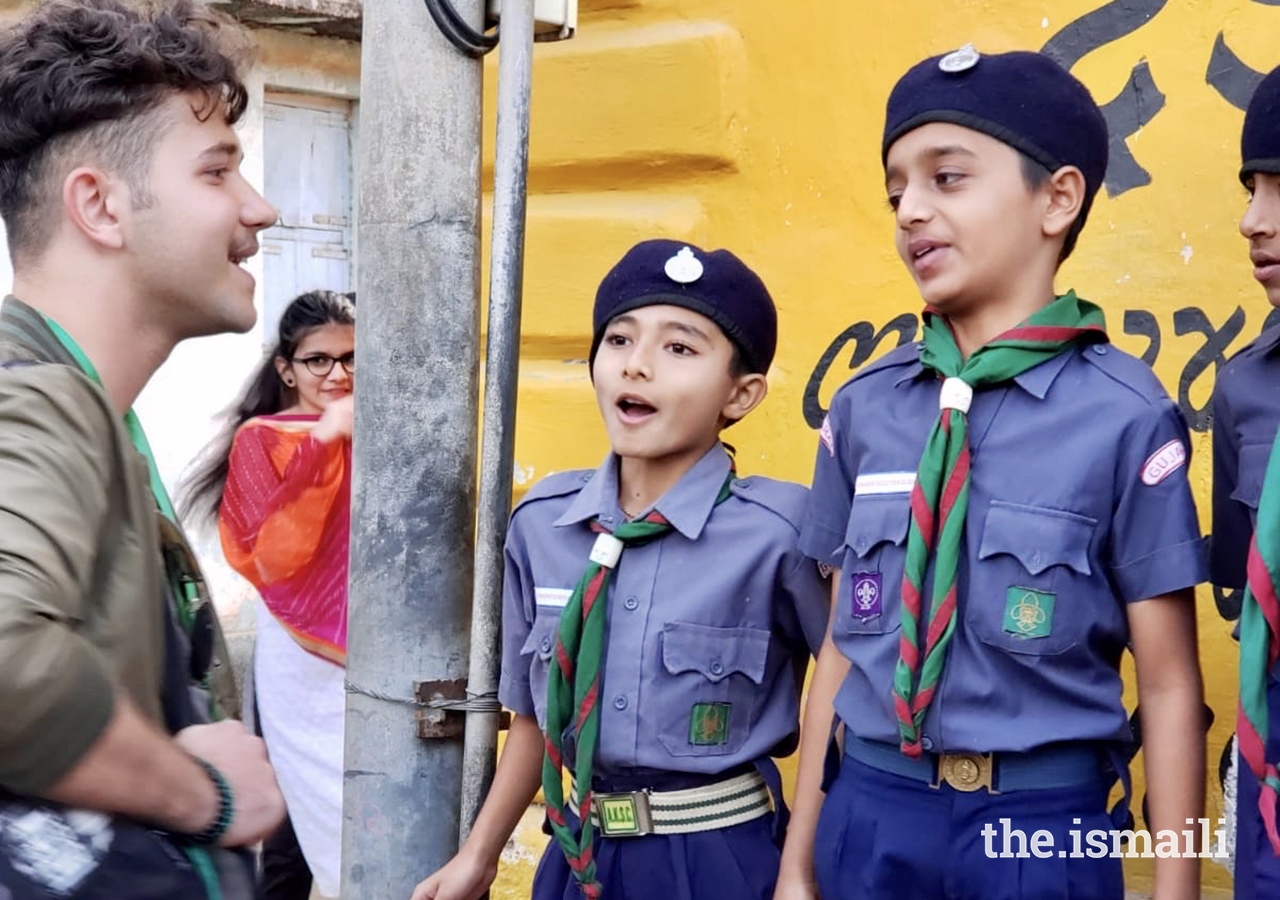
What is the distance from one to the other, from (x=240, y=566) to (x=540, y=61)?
5.04 feet

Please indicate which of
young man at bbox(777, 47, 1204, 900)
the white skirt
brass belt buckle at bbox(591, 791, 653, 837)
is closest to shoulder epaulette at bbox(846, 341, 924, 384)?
young man at bbox(777, 47, 1204, 900)

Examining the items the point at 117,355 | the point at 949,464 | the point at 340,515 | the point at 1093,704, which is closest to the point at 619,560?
the point at 949,464

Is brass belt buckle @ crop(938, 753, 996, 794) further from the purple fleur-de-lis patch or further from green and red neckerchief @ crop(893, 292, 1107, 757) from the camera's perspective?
the purple fleur-de-lis patch

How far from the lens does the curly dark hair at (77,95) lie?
1.86 meters

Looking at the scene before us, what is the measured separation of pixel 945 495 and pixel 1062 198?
0.48 metres

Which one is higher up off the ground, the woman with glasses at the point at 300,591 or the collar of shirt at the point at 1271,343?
the collar of shirt at the point at 1271,343

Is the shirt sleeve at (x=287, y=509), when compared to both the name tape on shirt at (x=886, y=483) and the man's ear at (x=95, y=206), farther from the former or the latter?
the man's ear at (x=95, y=206)

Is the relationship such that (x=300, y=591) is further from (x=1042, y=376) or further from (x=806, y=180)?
(x=1042, y=376)

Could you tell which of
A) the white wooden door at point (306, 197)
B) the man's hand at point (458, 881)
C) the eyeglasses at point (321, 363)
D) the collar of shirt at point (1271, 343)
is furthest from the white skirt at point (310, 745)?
the white wooden door at point (306, 197)

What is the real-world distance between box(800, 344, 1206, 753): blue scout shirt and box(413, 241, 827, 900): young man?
13.5 inches

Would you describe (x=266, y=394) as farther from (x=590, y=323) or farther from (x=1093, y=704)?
(x=1093, y=704)

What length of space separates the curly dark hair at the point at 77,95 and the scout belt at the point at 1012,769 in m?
1.24

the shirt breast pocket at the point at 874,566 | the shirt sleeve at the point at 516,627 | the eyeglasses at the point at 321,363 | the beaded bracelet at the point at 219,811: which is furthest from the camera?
the eyeglasses at the point at 321,363

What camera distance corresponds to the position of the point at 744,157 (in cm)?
367
